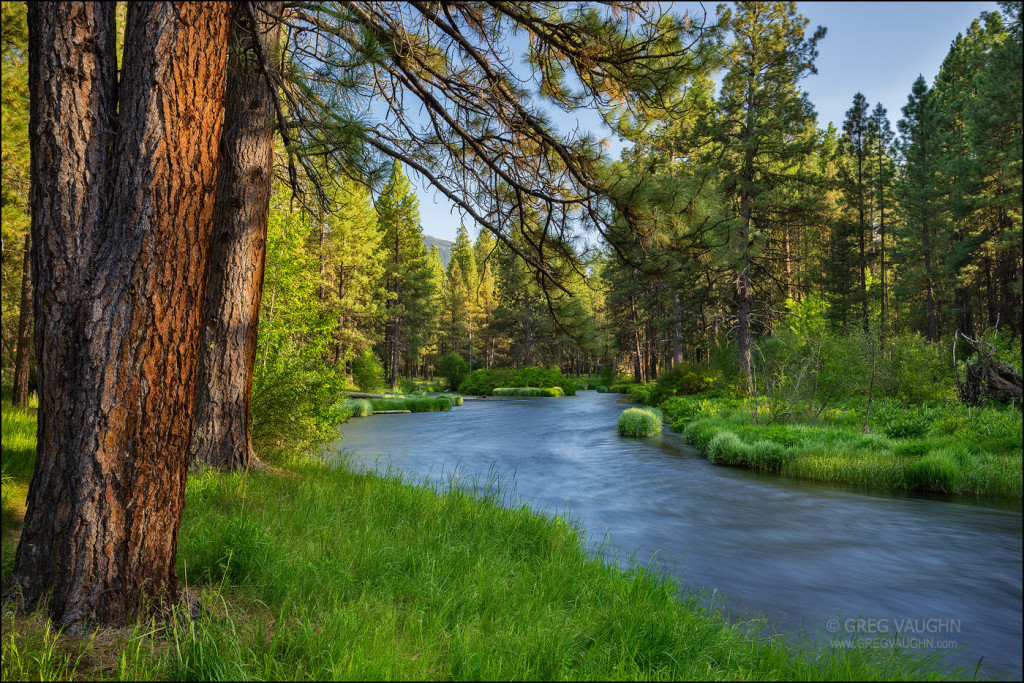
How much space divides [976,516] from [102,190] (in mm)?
9853

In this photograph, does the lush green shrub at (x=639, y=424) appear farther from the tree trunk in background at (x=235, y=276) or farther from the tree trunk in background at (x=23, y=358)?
the tree trunk in background at (x=23, y=358)

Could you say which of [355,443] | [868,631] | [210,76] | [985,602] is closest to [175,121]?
[210,76]

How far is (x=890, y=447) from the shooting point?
9.58 metres

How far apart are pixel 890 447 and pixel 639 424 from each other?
7.34 meters

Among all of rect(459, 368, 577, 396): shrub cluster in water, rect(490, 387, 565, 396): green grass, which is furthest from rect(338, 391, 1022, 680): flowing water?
rect(459, 368, 577, 396): shrub cluster in water

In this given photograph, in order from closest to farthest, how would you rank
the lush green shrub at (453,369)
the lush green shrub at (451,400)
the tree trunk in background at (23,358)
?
1. the tree trunk in background at (23,358)
2. the lush green shrub at (451,400)
3. the lush green shrub at (453,369)

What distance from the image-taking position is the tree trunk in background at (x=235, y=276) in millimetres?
5320

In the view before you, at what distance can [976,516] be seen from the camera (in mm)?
6965

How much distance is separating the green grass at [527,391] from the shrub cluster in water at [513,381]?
615 millimetres

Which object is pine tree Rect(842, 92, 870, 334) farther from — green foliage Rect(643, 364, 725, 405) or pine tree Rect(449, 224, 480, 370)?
pine tree Rect(449, 224, 480, 370)

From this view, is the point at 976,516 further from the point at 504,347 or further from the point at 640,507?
the point at 504,347

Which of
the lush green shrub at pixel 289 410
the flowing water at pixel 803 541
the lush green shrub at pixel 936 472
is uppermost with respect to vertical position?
the lush green shrub at pixel 289 410

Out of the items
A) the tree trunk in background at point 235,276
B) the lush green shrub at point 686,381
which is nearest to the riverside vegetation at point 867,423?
the lush green shrub at point 686,381

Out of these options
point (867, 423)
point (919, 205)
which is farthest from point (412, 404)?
point (919, 205)
